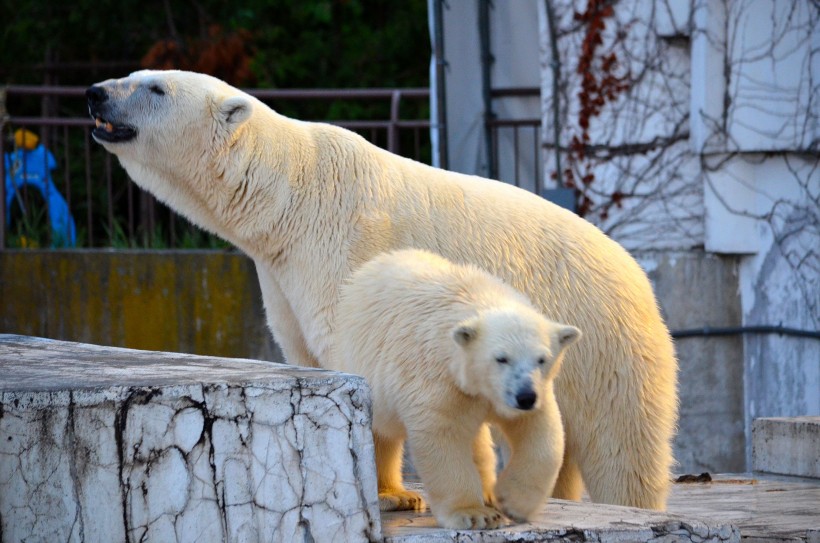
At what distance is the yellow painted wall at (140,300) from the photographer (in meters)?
8.59

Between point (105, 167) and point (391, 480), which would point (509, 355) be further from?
point (105, 167)

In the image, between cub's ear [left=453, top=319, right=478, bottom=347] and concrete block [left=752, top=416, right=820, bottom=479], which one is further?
concrete block [left=752, top=416, right=820, bottom=479]

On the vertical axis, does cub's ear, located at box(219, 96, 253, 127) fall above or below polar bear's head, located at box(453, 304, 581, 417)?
above

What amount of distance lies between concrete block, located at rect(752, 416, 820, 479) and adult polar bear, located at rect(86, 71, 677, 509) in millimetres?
1114

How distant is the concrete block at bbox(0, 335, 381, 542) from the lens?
9.45 ft

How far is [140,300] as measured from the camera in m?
8.76

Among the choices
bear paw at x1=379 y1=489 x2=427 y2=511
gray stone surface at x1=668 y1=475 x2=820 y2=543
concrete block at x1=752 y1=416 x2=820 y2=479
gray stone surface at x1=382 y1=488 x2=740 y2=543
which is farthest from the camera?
concrete block at x1=752 y1=416 x2=820 y2=479

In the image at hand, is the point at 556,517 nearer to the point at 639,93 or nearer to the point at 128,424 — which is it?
the point at 128,424

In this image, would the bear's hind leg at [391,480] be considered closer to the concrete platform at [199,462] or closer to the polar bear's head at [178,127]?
the concrete platform at [199,462]

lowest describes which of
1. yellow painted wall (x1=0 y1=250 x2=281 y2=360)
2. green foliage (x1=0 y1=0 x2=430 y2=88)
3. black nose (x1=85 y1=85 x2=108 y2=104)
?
yellow painted wall (x1=0 y1=250 x2=281 y2=360)

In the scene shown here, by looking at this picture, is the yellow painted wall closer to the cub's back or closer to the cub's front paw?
the cub's back

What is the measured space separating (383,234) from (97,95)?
3.59ft

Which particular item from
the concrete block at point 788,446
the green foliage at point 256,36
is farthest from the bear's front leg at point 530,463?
the green foliage at point 256,36

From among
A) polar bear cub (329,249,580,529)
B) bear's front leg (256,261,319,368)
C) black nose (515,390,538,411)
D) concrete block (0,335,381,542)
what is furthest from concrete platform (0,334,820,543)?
bear's front leg (256,261,319,368)
